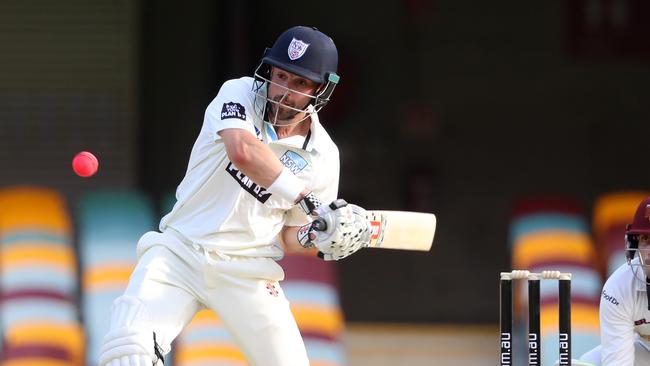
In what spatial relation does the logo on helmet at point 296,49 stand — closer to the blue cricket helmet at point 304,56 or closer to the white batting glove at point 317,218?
the blue cricket helmet at point 304,56

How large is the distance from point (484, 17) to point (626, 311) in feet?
12.5

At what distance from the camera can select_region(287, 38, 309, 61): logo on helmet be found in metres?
3.87

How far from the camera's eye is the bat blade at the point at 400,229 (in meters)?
3.97

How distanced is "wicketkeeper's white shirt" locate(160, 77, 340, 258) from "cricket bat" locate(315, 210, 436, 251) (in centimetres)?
17

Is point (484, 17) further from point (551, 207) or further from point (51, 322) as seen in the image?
point (51, 322)

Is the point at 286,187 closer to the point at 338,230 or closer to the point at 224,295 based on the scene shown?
the point at 338,230

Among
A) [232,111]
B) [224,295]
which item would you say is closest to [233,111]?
[232,111]

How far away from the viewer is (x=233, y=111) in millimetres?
3855

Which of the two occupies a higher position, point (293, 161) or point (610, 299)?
point (293, 161)

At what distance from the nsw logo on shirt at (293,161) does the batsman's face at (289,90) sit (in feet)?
0.43

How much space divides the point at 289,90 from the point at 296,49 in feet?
0.40

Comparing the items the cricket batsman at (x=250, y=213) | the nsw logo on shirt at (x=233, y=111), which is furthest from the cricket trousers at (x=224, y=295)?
the nsw logo on shirt at (x=233, y=111)

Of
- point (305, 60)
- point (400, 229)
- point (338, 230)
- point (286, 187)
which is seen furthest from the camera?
point (400, 229)

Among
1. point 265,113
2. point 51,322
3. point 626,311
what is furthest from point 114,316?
point 51,322
